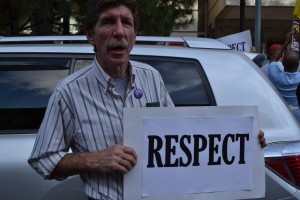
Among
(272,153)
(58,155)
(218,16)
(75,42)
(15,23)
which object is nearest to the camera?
(58,155)

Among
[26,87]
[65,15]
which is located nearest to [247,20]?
[65,15]

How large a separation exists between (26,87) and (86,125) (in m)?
1.37

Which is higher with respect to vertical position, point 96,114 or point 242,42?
point 96,114

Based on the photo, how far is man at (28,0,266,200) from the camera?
1.97 metres

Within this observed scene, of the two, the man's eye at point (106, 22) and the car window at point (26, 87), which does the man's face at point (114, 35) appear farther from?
the car window at point (26, 87)

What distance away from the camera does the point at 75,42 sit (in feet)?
12.1

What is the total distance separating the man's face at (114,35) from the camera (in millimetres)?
1969

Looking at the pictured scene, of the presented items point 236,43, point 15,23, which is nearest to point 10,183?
point 236,43

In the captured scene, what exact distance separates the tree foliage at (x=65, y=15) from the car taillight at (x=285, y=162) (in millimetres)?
6374

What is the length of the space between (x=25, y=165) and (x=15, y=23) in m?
8.64

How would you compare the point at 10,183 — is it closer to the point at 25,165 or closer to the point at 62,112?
the point at 25,165

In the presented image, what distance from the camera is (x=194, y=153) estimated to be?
82.0 inches

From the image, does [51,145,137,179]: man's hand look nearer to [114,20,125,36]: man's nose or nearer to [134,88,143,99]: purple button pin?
[134,88,143,99]: purple button pin

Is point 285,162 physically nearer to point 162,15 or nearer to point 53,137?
point 53,137
